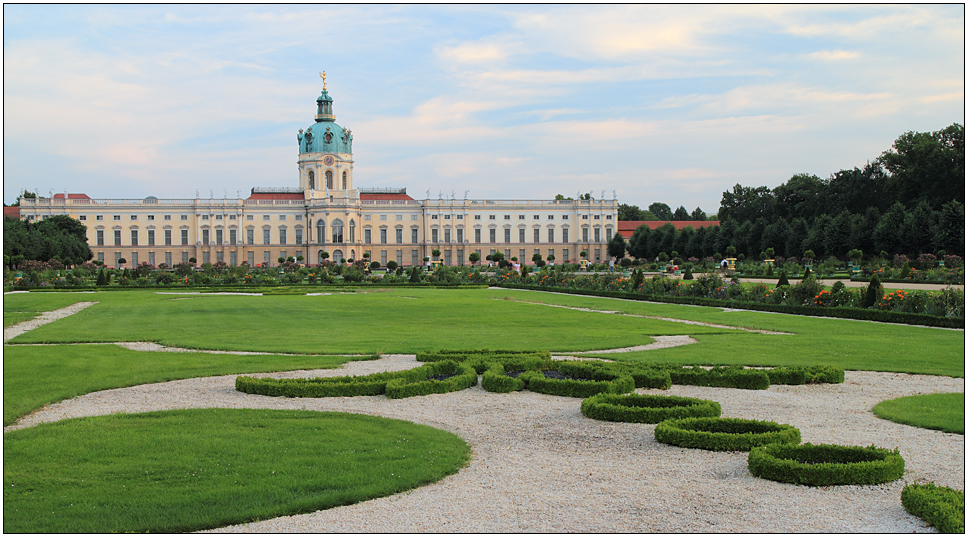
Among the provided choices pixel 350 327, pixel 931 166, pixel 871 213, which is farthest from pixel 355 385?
pixel 931 166

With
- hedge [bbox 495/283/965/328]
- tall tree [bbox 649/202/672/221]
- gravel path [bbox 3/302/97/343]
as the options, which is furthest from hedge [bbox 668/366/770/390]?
tall tree [bbox 649/202/672/221]

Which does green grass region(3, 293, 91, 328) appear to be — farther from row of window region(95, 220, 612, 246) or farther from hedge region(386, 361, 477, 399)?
row of window region(95, 220, 612, 246)

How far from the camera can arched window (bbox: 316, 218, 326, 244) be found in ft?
250

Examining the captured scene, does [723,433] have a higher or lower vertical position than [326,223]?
lower

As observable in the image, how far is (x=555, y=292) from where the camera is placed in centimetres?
3069

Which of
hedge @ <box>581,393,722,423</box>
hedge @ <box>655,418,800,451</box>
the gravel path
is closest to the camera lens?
hedge @ <box>655,418,800,451</box>

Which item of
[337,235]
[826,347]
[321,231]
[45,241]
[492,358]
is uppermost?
[321,231]

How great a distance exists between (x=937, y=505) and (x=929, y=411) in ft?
11.2

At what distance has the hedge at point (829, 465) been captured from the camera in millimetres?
5320

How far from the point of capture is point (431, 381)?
884 cm

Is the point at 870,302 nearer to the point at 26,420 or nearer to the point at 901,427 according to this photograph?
the point at 901,427

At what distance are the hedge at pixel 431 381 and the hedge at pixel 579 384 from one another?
2.16ft

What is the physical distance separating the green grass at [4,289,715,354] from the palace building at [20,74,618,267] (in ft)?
178

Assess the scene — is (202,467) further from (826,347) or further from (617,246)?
(617,246)
